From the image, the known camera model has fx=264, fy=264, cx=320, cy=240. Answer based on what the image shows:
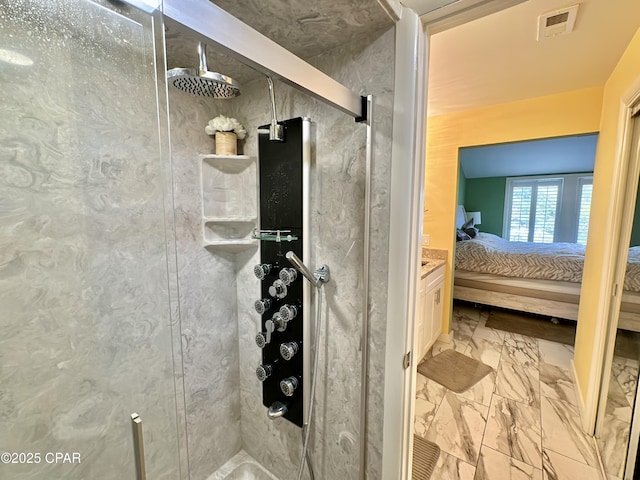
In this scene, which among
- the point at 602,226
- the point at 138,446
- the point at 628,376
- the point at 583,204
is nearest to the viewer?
the point at 138,446

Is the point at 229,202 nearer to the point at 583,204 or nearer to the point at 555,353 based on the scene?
the point at 555,353

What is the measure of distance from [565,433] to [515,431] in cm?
31

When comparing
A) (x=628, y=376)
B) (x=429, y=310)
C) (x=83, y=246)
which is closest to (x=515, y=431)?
(x=628, y=376)

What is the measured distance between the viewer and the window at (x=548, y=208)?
5.44 m

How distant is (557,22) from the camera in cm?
129

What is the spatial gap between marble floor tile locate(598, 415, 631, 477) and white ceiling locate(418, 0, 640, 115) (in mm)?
2003

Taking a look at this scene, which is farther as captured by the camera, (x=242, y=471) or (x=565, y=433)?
(x=565, y=433)

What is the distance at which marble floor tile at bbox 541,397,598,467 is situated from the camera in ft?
5.22

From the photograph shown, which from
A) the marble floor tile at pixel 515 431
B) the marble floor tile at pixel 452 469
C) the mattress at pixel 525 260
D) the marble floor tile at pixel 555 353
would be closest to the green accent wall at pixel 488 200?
the mattress at pixel 525 260

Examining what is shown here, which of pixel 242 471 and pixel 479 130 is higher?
pixel 479 130

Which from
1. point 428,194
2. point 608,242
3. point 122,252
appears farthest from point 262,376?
point 428,194

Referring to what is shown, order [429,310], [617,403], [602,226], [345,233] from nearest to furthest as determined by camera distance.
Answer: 1. [345,233]
2. [617,403]
3. [602,226]
4. [429,310]

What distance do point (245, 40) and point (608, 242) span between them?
2202 mm

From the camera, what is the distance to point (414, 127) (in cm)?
88
